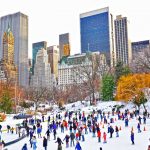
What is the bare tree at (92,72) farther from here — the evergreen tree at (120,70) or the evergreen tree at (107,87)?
the evergreen tree at (107,87)

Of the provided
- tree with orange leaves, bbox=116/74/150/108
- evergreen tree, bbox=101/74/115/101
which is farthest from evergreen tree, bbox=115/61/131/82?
tree with orange leaves, bbox=116/74/150/108

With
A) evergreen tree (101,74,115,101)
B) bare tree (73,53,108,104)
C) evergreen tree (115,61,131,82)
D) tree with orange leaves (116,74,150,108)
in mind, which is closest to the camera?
tree with orange leaves (116,74,150,108)

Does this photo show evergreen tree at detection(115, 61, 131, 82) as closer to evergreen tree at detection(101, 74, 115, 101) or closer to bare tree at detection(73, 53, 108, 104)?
bare tree at detection(73, 53, 108, 104)

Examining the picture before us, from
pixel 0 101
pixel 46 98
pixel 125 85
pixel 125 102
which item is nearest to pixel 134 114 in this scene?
pixel 125 85

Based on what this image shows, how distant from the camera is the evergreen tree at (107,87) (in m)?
68.4

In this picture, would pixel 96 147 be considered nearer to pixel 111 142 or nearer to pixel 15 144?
pixel 111 142

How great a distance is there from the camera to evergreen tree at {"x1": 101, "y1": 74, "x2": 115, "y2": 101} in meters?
68.4

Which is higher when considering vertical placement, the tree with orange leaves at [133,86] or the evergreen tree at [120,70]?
the evergreen tree at [120,70]

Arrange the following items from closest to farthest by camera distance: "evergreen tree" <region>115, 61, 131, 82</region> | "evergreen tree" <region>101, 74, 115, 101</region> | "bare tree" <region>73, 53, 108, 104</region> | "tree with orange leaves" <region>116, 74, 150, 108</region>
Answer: "tree with orange leaves" <region>116, 74, 150, 108</region> < "evergreen tree" <region>101, 74, 115, 101</region> < "evergreen tree" <region>115, 61, 131, 82</region> < "bare tree" <region>73, 53, 108, 104</region>

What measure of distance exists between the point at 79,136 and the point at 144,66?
5074 centimetres

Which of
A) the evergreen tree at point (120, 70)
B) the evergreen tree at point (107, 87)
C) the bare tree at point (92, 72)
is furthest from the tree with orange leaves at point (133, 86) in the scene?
the evergreen tree at point (120, 70)

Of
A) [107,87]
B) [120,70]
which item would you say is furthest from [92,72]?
[107,87]

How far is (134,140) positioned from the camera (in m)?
26.2

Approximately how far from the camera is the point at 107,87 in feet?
226
